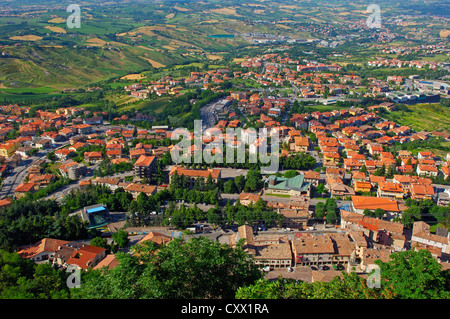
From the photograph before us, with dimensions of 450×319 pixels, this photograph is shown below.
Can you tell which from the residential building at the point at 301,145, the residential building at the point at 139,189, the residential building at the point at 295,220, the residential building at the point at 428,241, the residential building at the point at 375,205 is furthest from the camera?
the residential building at the point at 301,145

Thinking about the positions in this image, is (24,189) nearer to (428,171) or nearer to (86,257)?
(86,257)

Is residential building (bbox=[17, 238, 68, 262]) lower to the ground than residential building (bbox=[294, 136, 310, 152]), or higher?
lower

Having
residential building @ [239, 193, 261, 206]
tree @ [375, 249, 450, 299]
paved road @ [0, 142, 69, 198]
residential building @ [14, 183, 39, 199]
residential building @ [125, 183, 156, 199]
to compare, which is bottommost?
paved road @ [0, 142, 69, 198]

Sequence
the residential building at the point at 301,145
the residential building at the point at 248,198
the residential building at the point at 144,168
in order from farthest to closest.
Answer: the residential building at the point at 301,145 → the residential building at the point at 144,168 → the residential building at the point at 248,198

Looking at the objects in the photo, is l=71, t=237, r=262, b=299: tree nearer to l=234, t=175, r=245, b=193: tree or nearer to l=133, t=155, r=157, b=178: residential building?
l=234, t=175, r=245, b=193: tree

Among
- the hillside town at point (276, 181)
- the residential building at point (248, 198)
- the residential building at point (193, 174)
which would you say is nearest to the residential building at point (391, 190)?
the hillside town at point (276, 181)

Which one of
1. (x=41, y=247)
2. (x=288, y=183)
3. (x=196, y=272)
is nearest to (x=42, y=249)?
(x=41, y=247)

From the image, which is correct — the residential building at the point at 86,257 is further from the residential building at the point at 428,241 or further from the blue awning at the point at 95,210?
the residential building at the point at 428,241

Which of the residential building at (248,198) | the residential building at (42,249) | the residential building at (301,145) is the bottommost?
the residential building at (42,249)

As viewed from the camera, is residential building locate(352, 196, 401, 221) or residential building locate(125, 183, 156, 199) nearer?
residential building locate(352, 196, 401, 221)

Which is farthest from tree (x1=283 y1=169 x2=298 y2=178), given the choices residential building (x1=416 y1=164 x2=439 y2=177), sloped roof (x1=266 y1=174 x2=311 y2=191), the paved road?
the paved road

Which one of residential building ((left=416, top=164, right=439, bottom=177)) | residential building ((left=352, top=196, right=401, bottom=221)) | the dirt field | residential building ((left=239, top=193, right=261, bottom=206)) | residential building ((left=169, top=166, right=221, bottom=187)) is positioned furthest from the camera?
the dirt field
